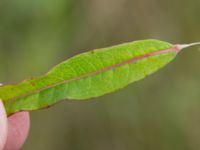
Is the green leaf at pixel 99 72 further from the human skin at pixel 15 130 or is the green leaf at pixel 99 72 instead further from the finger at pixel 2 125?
the human skin at pixel 15 130

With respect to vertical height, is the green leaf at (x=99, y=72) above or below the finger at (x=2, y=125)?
above

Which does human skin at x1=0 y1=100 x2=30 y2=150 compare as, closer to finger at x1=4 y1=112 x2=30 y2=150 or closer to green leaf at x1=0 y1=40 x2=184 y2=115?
finger at x1=4 y1=112 x2=30 y2=150

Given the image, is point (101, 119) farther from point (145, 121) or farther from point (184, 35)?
point (184, 35)

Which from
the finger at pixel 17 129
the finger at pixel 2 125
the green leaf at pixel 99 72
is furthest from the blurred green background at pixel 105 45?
the green leaf at pixel 99 72

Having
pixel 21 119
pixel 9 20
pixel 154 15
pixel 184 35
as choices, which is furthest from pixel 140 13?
pixel 21 119

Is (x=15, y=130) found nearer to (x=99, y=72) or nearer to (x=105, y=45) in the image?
(x=99, y=72)

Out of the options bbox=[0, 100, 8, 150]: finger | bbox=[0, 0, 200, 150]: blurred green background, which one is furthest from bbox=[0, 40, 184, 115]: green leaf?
bbox=[0, 0, 200, 150]: blurred green background
